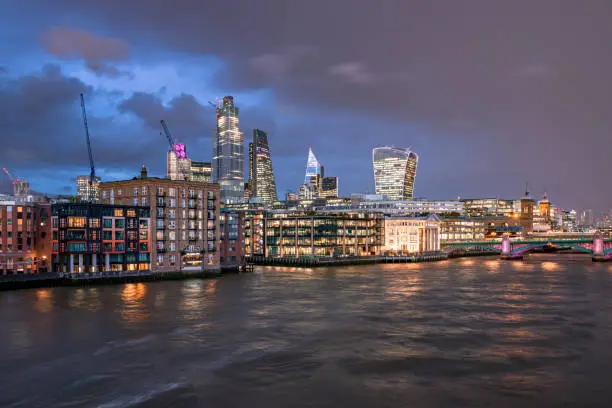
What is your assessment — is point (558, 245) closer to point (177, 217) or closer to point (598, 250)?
point (598, 250)

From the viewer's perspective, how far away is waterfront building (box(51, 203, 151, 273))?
3625 inches

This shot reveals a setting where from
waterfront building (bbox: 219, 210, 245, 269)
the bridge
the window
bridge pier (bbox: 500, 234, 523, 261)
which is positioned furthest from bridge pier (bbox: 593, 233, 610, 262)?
the window

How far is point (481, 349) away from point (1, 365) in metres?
37.3

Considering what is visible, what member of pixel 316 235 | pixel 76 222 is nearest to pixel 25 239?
pixel 76 222

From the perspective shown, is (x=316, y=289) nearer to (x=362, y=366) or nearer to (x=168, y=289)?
(x=168, y=289)

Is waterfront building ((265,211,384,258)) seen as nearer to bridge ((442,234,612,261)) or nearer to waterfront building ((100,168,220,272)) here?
bridge ((442,234,612,261))

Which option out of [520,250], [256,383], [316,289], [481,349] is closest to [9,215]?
[316,289]

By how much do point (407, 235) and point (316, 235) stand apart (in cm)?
4211

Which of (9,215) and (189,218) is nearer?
(9,215)

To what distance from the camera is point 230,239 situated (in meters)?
123

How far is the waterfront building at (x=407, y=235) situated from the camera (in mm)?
181000

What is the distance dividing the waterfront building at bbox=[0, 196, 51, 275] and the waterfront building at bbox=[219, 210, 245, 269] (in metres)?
36.9

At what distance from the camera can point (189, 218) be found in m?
108

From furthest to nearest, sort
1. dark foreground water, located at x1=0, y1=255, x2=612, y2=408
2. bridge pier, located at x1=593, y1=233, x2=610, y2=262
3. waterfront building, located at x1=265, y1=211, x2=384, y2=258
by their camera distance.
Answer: waterfront building, located at x1=265, y1=211, x2=384, y2=258 → bridge pier, located at x1=593, y1=233, x2=610, y2=262 → dark foreground water, located at x1=0, y1=255, x2=612, y2=408
